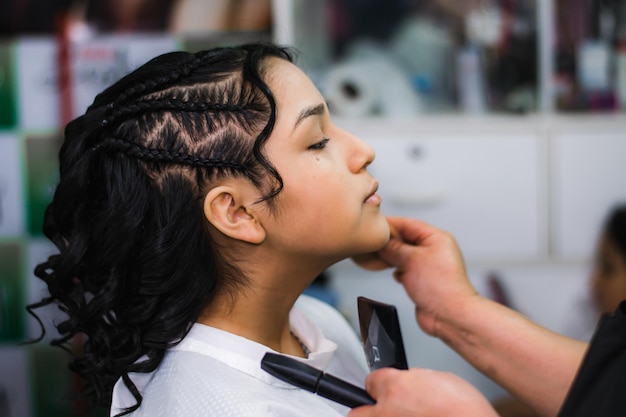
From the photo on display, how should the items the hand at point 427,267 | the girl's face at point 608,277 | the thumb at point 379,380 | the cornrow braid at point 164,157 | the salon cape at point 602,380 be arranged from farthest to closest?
the girl's face at point 608,277, the hand at point 427,267, the cornrow braid at point 164,157, the thumb at point 379,380, the salon cape at point 602,380

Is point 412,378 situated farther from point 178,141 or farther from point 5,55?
point 5,55

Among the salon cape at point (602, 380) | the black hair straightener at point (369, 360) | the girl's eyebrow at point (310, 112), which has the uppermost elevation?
the girl's eyebrow at point (310, 112)

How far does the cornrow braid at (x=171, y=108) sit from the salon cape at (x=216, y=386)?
28 centimetres

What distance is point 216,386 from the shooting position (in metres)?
0.90

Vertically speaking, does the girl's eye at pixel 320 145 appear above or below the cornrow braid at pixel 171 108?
below

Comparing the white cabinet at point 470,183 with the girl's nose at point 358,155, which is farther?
the white cabinet at point 470,183

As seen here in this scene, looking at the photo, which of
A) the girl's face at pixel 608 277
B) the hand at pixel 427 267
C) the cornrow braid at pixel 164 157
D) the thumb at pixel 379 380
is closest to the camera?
the thumb at pixel 379 380

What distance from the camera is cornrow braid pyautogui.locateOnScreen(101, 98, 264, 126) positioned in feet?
3.12

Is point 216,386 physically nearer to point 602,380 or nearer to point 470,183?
point 602,380

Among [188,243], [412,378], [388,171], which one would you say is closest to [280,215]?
[188,243]

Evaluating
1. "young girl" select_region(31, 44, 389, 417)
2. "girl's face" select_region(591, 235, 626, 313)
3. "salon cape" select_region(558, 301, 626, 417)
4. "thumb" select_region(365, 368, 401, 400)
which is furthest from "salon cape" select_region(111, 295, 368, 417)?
"girl's face" select_region(591, 235, 626, 313)

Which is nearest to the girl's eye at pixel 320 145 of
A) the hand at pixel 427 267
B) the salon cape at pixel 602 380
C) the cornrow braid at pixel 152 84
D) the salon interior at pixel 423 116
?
the cornrow braid at pixel 152 84

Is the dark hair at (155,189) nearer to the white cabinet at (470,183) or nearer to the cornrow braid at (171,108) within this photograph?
the cornrow braid at (171,108)

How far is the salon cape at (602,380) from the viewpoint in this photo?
2.36 ft
